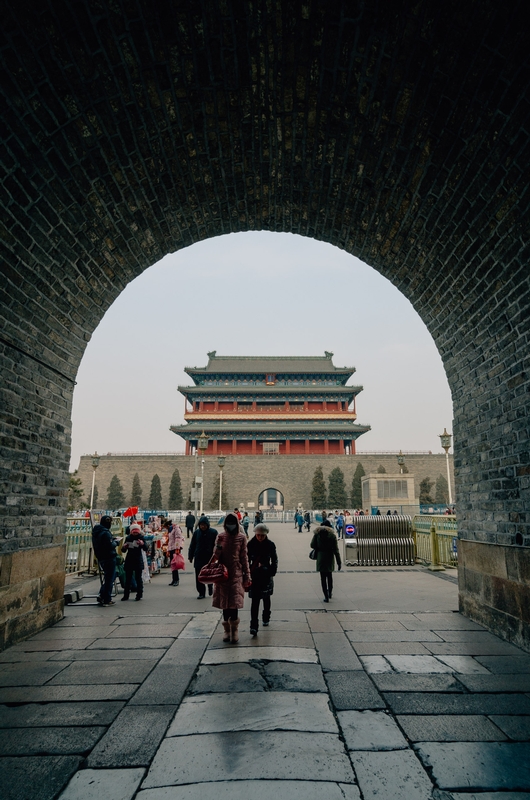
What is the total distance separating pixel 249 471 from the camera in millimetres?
47062

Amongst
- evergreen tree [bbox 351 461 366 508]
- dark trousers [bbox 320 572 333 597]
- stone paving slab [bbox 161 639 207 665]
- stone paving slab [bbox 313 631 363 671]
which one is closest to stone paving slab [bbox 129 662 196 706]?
stone paving slab [bbox 161 639 207 665]

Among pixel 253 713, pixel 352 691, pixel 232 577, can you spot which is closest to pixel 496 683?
pixel 352 691

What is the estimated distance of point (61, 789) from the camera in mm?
2658

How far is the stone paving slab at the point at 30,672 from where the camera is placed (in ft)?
13.8

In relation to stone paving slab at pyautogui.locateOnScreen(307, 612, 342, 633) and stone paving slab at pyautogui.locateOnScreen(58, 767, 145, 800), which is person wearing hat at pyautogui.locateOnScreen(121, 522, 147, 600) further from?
stone paving slab at pyautogui.locateOnScreen(58, 767, 145, 800)

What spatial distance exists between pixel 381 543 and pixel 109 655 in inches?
360

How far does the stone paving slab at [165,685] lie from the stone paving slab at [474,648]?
2.39 m

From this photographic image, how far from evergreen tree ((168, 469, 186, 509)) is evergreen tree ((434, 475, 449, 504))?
22355 mm

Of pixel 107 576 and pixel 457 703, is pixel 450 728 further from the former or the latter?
pixel 107 576

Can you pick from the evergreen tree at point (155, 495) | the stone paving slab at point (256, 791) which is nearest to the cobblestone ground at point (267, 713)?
the stone paving slab at point (256, 791)

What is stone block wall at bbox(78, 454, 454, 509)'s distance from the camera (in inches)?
1836

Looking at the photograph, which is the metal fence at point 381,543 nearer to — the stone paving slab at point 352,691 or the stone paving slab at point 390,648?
the stone paving slab at point 390,648

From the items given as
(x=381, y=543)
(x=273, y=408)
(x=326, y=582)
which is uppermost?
(x=273, y=408)

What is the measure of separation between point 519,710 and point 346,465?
44369mm
